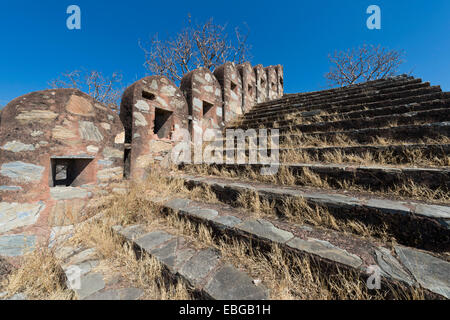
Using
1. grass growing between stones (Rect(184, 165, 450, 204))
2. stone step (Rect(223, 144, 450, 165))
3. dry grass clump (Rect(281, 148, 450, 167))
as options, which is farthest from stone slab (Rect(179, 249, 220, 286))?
stone step (Rect(223, 144, 450, 165))

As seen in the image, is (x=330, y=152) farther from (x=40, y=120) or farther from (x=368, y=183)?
(x=40, y=120)

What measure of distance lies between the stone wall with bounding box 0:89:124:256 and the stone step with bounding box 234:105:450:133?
12.5ft

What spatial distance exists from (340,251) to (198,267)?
3.43 ft

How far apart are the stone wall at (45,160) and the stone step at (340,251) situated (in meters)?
1.85

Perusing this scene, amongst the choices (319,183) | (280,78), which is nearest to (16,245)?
(319,183)

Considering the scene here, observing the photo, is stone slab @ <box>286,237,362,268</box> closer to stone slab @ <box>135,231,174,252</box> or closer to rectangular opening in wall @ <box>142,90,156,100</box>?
stone slab @ <box>135,231,174,252</box>

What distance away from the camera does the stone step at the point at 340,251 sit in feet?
3.27

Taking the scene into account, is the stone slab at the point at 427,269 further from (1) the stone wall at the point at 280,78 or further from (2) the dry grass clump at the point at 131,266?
(1) the stone wall at the point at 280,78

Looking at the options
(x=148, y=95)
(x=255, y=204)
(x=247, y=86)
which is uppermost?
(x=247, y=86)

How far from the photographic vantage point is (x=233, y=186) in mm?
2354

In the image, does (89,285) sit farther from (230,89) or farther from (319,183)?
(230,89)

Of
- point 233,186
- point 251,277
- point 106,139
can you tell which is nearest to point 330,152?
point 233,186

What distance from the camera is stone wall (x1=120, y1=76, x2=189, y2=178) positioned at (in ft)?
10.8

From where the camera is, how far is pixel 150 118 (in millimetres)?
3549
